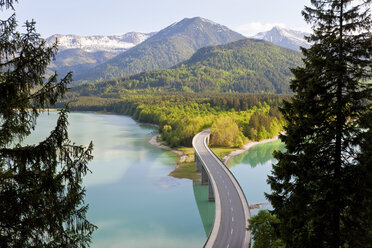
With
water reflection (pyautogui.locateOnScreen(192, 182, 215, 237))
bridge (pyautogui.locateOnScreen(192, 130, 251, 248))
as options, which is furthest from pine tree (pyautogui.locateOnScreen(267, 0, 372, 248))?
water reflection (pyautogui.locateOnScreen(192, 182, 215, 237))

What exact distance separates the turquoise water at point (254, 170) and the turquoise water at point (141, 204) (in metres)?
8.09

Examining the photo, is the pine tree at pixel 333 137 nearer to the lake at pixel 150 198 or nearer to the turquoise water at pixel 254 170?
the lake at pixel 150 198

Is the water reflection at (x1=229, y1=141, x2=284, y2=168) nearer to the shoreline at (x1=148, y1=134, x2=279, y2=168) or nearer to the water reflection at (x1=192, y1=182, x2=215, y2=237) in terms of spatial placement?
the shoreline at (x1=148, y1=134, x2=279, y2=168)

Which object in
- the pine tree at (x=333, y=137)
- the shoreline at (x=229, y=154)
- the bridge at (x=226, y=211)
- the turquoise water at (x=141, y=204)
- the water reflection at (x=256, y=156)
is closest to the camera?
the pine tree at (x=333, y=137)

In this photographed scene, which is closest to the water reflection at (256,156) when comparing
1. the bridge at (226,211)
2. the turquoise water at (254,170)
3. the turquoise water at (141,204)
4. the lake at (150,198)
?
the turquoise water at (254,170)

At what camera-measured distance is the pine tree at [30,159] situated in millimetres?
7145

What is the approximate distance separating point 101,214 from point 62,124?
34319 millimetres

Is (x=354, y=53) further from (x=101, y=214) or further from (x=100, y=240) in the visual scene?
(x=101, y=214)

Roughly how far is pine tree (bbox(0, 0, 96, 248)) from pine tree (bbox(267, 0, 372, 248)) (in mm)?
7348

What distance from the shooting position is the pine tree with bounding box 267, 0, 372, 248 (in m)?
10.7

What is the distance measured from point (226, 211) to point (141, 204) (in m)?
13.9

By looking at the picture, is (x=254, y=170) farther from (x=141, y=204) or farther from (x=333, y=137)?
(x=333, y=137)

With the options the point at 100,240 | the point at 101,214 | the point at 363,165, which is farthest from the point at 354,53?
the point at 101,214

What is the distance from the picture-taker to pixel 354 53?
1080cm
